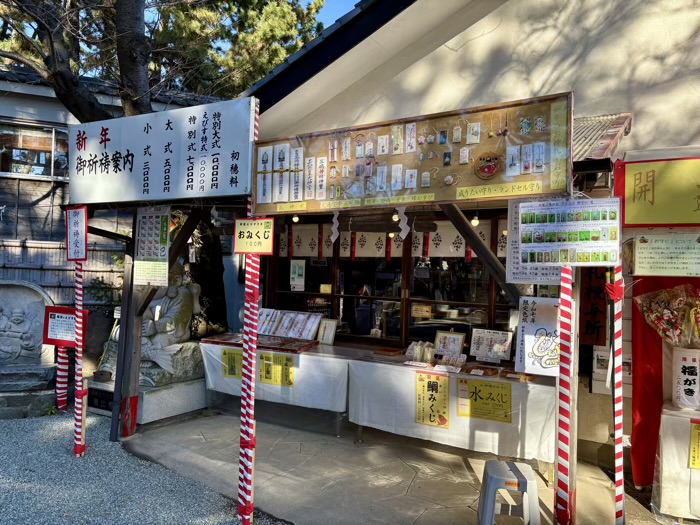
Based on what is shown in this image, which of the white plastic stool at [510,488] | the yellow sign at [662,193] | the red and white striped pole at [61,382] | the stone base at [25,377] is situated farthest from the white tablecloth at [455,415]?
the stone base at [25,377]

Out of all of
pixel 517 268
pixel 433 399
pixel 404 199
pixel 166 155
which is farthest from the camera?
pixel 433 399

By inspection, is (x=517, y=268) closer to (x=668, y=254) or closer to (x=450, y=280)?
(x=668, y=254)

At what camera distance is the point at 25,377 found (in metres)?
8.09

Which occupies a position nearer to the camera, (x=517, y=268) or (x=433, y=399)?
(x=517, y=268)

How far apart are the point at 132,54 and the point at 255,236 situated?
5.56m

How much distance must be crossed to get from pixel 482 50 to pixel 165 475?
23.1ft

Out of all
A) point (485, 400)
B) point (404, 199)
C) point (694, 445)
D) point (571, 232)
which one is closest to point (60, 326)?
point (404, 199)

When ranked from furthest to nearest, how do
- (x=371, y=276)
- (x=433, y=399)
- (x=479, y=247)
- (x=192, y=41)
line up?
(x=192, y=41) < (x=371, y=276) < (x=433, y=399) < (x=479, y=247)

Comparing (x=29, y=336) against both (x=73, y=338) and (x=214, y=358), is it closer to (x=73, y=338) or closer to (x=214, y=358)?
(x=73, y=338)

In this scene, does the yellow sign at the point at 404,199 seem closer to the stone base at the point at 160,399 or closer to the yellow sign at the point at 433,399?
the yellow sign at the point at 433,399

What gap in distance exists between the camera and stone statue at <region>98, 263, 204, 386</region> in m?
7.60

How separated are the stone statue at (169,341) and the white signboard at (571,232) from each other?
573 centimetres

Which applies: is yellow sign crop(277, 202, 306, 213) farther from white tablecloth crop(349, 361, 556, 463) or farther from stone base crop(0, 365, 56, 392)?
stone base crop(0, 365, 56, 392)

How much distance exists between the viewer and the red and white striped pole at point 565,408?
3984 mm
